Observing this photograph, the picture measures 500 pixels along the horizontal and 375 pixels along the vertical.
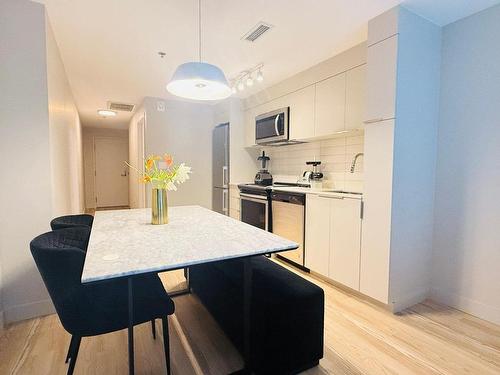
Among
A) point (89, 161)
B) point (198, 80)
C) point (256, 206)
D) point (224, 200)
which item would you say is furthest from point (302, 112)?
point (89, 161)

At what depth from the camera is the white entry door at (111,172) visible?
26.1 ft

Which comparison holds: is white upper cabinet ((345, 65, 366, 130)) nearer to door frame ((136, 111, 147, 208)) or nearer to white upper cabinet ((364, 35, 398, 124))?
white upper cabinet ((364, 35, 398, 124))

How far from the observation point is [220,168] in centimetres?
471

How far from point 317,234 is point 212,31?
7.26ft

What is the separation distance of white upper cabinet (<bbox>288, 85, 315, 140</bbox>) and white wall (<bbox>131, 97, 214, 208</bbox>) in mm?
2048

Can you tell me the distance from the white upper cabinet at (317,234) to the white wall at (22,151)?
2382 mm

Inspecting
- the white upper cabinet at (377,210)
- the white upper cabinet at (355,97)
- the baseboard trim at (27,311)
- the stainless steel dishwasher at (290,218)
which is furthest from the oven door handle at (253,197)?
the baseboard trim at (27,311)

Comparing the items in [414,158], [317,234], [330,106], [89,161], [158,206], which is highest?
[330,106]

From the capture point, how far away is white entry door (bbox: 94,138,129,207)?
7.97m

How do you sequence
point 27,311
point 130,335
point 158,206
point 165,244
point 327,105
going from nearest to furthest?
point 130,335
point 165,244
point 158,206
point 27,311
point 327,105

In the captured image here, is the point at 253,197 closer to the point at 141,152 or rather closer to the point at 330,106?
the point at 330,106

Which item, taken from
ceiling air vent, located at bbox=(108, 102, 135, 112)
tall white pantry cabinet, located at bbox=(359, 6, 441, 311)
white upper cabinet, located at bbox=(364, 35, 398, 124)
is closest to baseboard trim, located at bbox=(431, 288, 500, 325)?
tall white pantry cabinet, located at bbox=(359, 6, 441, 311)

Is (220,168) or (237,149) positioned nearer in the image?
(237,149)

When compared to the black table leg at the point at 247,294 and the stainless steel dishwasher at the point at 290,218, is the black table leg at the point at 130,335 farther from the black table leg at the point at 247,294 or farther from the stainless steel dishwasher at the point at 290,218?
the stainless steel dishwasher at the point at 290,218
